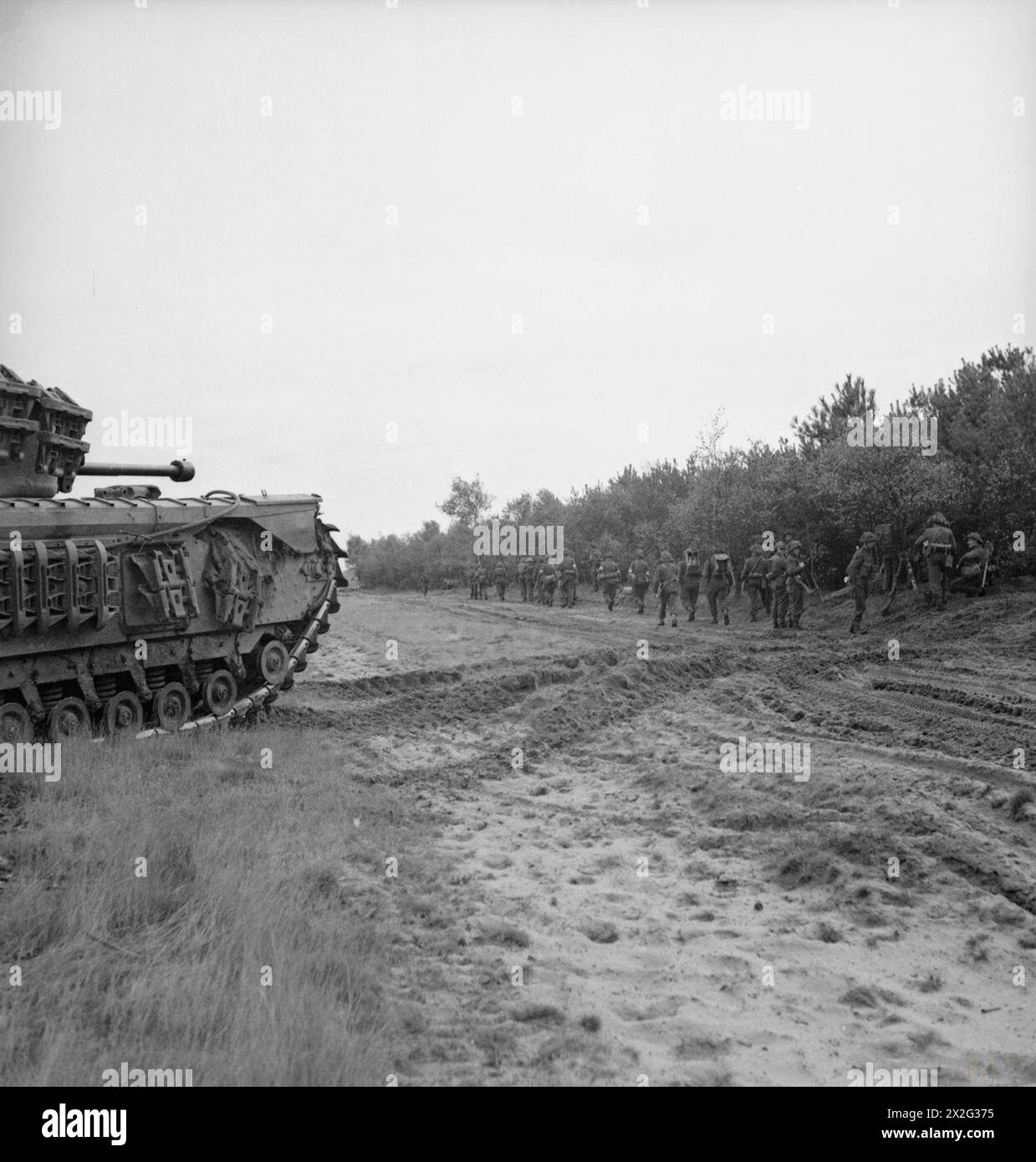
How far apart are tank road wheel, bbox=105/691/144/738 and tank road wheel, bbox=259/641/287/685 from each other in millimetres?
2012

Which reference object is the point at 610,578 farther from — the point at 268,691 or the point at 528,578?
the point at 268,691

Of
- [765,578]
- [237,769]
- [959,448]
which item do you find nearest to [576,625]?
[765,578]

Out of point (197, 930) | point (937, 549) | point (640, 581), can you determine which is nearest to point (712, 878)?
point (197, 930)

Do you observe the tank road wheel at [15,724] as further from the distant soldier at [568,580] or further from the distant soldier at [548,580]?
the distant soldier at [548,580]

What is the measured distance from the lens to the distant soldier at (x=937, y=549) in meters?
16.9

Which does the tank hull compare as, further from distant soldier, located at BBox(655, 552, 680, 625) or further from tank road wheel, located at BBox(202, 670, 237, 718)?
distant soldier, located at BBox(655, 552, 680, 625)

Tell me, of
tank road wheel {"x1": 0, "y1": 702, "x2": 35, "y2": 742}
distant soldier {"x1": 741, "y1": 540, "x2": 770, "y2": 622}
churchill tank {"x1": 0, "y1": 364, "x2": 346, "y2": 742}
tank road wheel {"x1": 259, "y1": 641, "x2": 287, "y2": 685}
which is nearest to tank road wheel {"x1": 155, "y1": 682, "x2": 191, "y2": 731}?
churchill tank {"x1": 0, "y1": 364, "x2": 346, "y2": 742}

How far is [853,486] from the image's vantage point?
65.0ft

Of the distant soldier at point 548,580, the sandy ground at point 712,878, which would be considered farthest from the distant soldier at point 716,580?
the distant soldier at point 548,580

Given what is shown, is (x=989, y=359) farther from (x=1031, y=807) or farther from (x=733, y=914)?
(x=733, y=914)

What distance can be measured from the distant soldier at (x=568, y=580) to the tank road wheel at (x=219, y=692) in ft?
64.3

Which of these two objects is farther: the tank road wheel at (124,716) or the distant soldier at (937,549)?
the distant soldier at (937,549)

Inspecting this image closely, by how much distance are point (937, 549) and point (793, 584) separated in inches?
116

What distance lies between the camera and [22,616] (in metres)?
8.12
